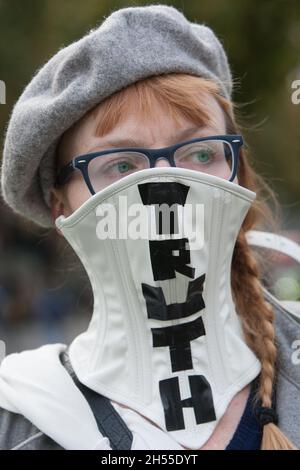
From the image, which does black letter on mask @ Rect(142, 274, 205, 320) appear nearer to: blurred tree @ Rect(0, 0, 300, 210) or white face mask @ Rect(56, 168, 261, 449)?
white face mask @ Rect(56, 168, 261, 449)

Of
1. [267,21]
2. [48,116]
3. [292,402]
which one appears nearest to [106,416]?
[292,402]

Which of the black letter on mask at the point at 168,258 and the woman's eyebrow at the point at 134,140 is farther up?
the woman's eyebrow at the point at 134,140

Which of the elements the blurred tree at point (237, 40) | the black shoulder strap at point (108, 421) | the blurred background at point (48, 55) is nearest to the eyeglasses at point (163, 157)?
the black shoulder strap at point (108, 421)

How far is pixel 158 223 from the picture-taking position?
57.7 inches

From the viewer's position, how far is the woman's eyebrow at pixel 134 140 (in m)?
1.51

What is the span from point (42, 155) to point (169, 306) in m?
0.49

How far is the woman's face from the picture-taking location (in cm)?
152

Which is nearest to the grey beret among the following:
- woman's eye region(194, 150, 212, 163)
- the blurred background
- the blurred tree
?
woman's eye region(194, 150, 212, 163)

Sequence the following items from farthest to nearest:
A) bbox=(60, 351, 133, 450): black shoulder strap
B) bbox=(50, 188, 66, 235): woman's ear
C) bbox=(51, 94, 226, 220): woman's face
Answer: bbox=(50, 188, 66, 235): woman's ear, bbox=(51, 94, 226, 220): woman's face, bbox=(60, 351, 133, 450): black shoulder strap

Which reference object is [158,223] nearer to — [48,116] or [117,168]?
[117,168]

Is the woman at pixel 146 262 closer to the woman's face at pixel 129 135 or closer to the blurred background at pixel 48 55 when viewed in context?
the woman's face at pixel 129 135

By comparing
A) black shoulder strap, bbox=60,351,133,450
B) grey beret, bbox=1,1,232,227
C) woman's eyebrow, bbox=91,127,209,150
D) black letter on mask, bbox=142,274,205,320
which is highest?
grey beret, bbox=1,1,232,227

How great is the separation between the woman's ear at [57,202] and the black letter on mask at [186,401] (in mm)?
515
